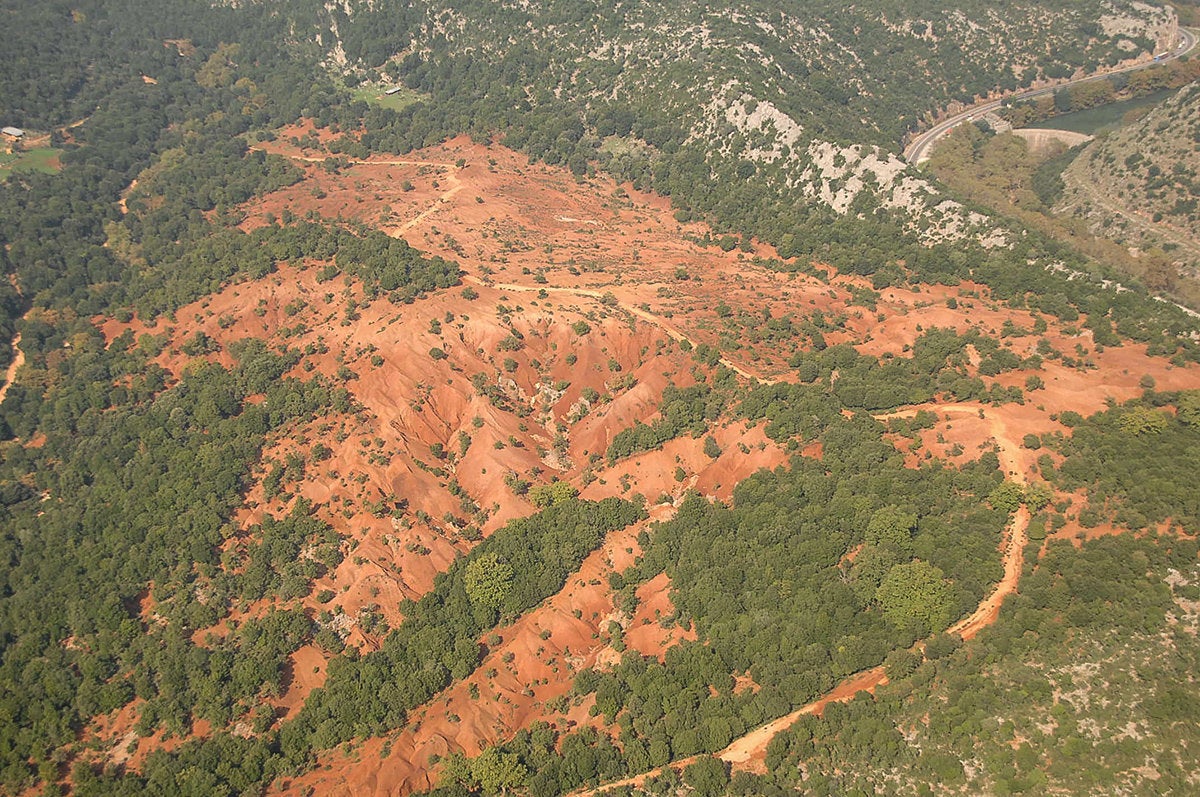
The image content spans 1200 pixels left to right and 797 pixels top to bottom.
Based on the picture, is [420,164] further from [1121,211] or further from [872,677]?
[1121,211]

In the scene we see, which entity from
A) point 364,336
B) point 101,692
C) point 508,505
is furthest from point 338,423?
point 101,692

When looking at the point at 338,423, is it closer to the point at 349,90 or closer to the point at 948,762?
the point at 948,762

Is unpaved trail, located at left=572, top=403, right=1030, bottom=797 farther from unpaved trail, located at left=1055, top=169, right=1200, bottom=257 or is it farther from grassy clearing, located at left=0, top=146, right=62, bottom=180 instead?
grassy clearing, located at left=0, top=146, right=62, bottom=180

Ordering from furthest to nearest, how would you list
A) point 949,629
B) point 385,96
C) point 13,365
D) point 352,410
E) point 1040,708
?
point 385,96
point 13,365
point 352,410
point 949,629
point 1040,708

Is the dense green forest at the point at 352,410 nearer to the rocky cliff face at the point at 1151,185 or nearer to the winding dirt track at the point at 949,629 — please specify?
the winding dirt track at the point at 949,629

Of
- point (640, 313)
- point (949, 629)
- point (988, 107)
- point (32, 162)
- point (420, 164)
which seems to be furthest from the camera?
point (988, 107)

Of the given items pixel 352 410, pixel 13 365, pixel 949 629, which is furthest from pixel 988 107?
pixel 13 365

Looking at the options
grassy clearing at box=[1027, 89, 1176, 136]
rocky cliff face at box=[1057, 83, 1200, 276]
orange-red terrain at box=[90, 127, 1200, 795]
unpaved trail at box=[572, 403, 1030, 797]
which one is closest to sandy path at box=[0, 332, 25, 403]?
orange-red terrain at box=[90, 127, 1200, 795]

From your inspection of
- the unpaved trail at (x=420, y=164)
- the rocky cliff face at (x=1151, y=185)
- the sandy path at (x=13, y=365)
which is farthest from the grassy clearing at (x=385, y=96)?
the rocky cliff face at (x=1151, y=185)
